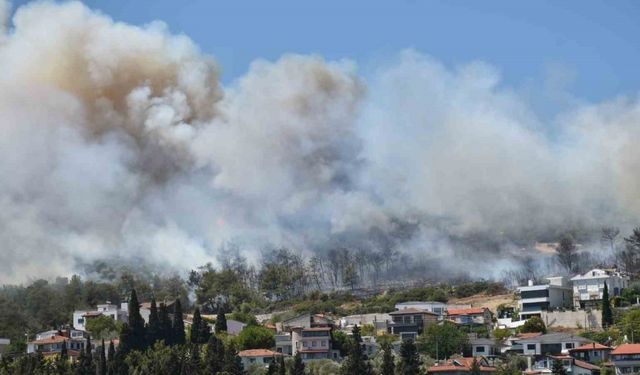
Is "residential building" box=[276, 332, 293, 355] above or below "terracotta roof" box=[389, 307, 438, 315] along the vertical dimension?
below

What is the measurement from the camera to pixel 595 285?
89812 millimetres

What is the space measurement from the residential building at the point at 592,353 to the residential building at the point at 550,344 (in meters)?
0.57

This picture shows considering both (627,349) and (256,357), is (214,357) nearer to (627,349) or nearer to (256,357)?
(256,357)

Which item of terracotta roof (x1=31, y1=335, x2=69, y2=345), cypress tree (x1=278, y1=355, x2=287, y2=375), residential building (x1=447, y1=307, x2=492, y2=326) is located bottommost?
cypress tree (x1=278, y1=355, x2=287, y2=375)

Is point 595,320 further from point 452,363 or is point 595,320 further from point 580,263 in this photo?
point 580,263

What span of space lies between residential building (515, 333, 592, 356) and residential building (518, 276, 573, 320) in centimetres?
1107

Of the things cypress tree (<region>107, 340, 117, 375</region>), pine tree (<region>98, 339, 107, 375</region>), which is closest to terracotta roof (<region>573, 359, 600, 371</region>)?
cypress tree (<region>107, 340, 117, 375</region>)

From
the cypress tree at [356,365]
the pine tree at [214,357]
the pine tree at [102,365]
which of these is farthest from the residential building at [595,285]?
the pine tree at [102,365]

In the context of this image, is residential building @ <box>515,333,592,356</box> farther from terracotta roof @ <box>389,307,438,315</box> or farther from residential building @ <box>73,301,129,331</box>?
residential building @ <box>73,301,129,331</box>

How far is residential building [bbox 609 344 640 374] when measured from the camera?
68375 mm

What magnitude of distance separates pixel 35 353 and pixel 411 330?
22.1 metres

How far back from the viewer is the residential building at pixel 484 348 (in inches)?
3017

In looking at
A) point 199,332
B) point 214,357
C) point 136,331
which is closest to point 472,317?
point 199,332

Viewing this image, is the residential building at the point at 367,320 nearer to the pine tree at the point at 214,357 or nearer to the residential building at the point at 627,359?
the pine tree at the point at 214,357
